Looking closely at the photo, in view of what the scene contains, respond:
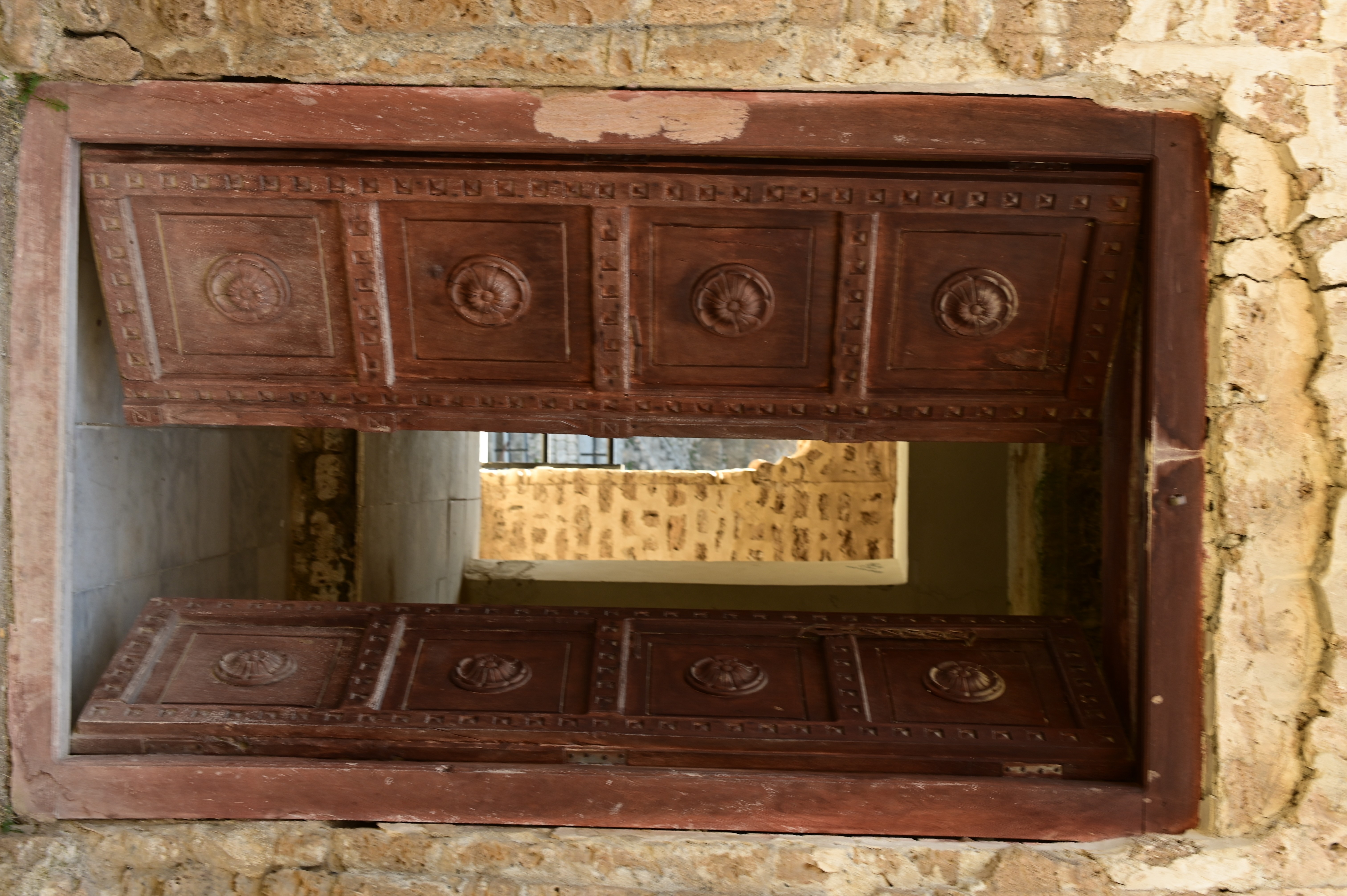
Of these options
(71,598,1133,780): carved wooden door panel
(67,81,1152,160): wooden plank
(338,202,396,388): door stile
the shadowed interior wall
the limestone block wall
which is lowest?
the limestone block wall

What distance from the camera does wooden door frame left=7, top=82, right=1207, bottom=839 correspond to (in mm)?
2264

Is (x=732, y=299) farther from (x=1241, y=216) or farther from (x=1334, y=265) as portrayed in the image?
(x=1334, y=265)

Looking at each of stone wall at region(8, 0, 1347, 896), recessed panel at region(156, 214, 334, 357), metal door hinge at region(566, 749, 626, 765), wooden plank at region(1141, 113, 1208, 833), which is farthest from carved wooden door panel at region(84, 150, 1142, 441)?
metal door hinge at region(566, 749, 626, 765)

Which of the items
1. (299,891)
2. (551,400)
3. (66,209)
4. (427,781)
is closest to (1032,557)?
(551,400)

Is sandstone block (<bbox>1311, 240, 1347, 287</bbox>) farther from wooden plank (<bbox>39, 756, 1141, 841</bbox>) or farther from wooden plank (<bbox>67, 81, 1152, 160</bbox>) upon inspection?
wooden plank (<bbox>39, 756, 1141, 841</bbox>)

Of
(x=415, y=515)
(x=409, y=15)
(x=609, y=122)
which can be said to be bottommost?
(x=415, y=515)

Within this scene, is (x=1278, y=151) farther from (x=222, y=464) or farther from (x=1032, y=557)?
(x=222, y=464)

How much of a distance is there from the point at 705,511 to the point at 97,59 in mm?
4741

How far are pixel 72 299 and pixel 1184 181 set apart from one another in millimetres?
2879

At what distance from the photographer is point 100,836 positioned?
2344 millimetres

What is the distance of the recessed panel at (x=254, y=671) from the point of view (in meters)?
2.49

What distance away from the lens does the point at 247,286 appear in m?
2.46

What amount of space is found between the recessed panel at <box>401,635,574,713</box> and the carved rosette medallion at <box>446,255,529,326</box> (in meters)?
0.95

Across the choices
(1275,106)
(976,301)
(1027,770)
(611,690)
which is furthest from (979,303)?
(611,690)
